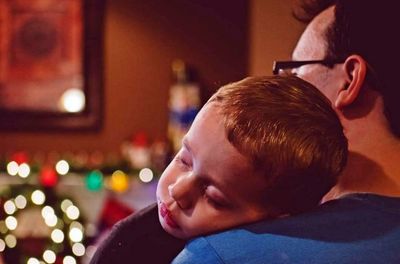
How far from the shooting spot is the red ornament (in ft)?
10.2

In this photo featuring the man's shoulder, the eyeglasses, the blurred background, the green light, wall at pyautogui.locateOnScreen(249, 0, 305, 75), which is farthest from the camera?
the blurred background

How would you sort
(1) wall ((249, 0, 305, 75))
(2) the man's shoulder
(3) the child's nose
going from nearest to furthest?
(2) the man's shoulder < (3) the child's nose < (1) wall ((249, 0, 305, 75))

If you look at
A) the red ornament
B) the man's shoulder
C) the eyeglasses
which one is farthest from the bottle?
the man's shoulder

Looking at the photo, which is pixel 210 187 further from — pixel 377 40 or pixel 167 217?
pixel 377 40

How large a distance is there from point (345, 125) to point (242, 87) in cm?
21

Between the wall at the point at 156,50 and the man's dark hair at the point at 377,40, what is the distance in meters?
2.61

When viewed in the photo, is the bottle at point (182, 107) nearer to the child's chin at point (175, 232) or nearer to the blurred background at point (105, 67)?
the blurred background at point (105, 67)

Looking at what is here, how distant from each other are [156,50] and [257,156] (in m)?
2.85

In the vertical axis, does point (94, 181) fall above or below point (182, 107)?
below

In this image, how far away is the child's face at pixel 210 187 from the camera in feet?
2.57

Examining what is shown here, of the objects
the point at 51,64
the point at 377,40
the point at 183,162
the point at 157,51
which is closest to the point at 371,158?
the point at 377,40

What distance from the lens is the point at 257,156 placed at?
2.52 ft

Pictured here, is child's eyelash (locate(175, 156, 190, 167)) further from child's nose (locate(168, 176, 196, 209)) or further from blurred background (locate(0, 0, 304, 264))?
blurred background (locate(0, 0, 304, 264))

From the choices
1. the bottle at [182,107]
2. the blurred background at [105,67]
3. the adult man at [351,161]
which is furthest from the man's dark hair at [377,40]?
the blurred background at [105,67]
